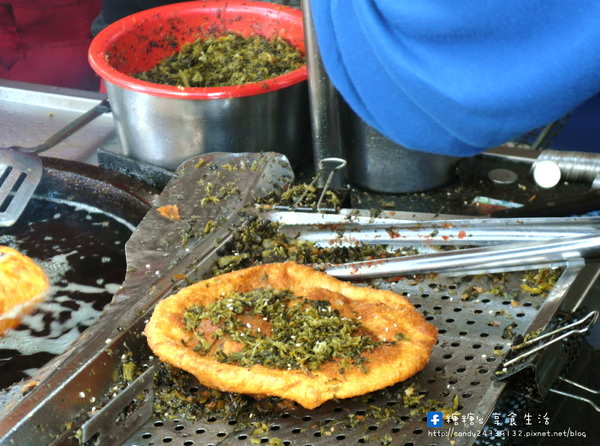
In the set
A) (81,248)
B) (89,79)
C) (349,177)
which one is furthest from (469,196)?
(89,79)

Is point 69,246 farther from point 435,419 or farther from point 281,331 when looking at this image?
point 435,419

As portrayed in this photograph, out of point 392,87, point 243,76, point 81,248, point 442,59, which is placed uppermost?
point 442,59

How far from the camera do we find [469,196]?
7.76 ft

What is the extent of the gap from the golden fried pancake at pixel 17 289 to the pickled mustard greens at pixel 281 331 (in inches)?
30.2

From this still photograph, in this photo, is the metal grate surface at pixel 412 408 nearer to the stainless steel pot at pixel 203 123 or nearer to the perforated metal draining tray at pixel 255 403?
the perforated metal draining tray at pixel 255 403

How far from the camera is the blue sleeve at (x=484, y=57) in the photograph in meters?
1.15

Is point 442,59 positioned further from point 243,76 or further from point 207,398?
point 243,76

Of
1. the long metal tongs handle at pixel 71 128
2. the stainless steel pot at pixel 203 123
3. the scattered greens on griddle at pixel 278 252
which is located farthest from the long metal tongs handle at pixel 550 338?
the long metal tongs handle at pixel 71 128

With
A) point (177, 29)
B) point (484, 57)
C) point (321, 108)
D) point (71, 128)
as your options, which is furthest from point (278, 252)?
point (177, 29)

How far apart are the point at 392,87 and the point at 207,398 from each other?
73 cm

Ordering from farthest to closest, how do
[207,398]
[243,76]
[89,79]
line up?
[89,79], [243,76], [207,398]

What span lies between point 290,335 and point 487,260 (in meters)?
0.50

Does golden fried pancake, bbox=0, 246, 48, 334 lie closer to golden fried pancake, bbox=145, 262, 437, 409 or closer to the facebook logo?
golden fried pancake, bbox=145, 262, 437, 409

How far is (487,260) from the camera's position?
162 centimetres
